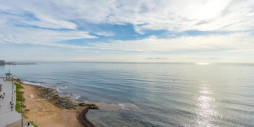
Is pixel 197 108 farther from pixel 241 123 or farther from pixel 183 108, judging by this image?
pixel 241 123

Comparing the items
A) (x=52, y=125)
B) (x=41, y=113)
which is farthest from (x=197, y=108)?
(x=41, y=113)

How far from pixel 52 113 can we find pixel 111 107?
48.1 feet

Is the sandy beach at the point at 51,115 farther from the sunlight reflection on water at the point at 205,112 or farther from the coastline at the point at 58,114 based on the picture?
the sunlight reflection on water at the point at 205,112

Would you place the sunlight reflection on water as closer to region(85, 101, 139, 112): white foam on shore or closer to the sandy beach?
region(85, 101, 139, 112): white foam on shore

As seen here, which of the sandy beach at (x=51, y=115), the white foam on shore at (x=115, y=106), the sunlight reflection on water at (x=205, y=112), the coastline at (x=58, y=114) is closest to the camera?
the sandy beach at (x=51, y=115)

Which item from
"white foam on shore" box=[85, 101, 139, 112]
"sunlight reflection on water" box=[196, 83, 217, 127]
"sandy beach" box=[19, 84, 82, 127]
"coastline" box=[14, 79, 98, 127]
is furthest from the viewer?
"white foam on shore" box=[85, 101, 139, 112]

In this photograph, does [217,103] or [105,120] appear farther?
[217,103]

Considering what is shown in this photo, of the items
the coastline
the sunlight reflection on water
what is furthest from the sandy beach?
the sunlight reflection on water

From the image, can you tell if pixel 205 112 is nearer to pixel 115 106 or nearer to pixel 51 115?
pixel 115 106

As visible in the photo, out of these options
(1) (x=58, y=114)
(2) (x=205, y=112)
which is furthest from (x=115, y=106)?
(2) (x=205, y=112)

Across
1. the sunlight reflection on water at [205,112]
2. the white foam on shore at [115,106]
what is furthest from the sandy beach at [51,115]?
the sunlight reflection on water at [205,112]

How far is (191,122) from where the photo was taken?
2828 cm

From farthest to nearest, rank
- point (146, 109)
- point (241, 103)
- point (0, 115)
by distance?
1. point (241, 103)
2. point (146, 109)
3. point (0, 115)

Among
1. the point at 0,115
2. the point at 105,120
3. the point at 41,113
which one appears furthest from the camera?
the point at 41,113
